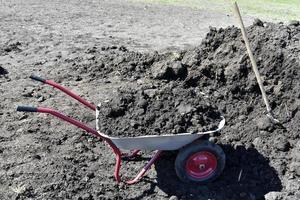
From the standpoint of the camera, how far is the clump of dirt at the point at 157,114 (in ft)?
15.2

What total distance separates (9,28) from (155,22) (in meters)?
3.87

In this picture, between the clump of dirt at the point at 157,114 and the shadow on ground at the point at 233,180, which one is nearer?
the clump of dirt at the point at 157,114

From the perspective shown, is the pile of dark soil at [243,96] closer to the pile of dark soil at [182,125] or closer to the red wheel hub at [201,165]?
the pile of dark soil at [182,125]

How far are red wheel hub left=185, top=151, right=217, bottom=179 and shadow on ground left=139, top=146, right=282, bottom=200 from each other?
126mm

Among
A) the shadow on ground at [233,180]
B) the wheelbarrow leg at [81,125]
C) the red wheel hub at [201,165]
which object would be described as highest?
the wheelbarrow leg at [81,125]

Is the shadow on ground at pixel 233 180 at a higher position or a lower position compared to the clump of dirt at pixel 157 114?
lower

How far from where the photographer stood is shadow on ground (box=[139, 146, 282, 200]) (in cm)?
474

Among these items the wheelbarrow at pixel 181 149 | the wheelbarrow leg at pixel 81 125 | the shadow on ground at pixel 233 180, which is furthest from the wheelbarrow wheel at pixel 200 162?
the wheelbarrow leg at pixel 81 125

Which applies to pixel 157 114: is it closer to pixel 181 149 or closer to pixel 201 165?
pixel 181 149

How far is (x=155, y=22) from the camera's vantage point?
12547mm

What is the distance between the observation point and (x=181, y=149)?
15.2ft

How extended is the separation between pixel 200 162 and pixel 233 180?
468 mm

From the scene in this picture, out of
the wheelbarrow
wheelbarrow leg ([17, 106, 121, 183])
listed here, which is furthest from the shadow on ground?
wheelbarrow leg ([17, 106, 121, 183])

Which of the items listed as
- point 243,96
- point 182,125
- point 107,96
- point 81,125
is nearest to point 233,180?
point 182,125
